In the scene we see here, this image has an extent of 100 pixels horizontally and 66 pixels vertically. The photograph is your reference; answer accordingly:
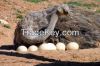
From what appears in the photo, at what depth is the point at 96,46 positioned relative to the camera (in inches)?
463

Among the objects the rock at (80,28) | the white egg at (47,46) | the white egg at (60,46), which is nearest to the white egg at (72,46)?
the white egg at (60,46)

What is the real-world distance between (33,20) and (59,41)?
824mm

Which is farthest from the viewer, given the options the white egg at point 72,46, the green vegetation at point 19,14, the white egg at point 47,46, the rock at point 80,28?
the green vegetation at point 19,14

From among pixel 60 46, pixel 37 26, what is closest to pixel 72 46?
pixel 60 46

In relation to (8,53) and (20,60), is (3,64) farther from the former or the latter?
(8,53)

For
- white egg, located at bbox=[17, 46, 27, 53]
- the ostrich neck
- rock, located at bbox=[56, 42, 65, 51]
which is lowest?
white egg, located at bbox=[17, 46, 27, 53]

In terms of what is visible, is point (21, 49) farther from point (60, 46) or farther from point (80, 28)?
point (80, 28)

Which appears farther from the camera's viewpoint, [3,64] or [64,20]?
[64,20]

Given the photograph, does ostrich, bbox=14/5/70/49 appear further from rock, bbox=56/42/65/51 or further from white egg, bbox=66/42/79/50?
white egg, bbox=66/42/79/50

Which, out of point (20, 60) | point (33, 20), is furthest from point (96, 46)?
point (20, 60)

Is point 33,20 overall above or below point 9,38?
above

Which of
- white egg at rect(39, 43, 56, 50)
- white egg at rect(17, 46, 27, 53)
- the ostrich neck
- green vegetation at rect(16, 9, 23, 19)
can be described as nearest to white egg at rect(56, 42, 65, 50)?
white egg at rect(39, 43, 56, 50)

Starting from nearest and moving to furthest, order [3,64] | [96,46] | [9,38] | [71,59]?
1. [3,64]
2. [71,59]
3. [96,46]
4. [9,38]

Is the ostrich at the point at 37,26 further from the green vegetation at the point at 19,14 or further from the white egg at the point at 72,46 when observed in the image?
the green vegetation at the point at 19,14
